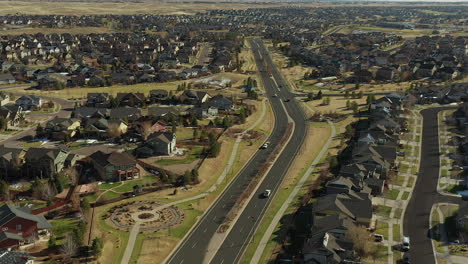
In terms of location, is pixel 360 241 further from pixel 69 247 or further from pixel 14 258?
pixel 14 258

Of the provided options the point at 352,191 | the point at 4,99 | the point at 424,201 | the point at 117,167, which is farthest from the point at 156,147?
the point at 4,99

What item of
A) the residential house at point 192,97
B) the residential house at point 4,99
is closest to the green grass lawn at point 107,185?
the residential house at point 192,97

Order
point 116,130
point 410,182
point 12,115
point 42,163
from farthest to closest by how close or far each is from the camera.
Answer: point 12,115 < point 116,130 < point 42,163 < point 410,182

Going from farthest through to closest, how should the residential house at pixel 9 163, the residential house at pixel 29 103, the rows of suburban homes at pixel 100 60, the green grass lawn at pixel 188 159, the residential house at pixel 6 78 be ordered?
1. the rows of suburban homes at pixel 100 60
2. the residential house at pixel 6 78
3. the residential house at pixel 29 103
4. the green grass lawn at pixel 188 159
5. the residential house at pixel 9 163

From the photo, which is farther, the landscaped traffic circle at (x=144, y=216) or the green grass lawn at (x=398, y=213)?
the green grass lawn at (x=398, y=213)

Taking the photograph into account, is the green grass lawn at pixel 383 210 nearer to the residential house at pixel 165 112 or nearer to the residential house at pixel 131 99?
the residential house at pixel 165 112

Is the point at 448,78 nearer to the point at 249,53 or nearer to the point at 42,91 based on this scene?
the point at 249,53

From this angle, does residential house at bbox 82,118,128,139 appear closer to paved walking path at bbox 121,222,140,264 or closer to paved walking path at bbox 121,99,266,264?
paved walking path at bbox 121,99,266,264
